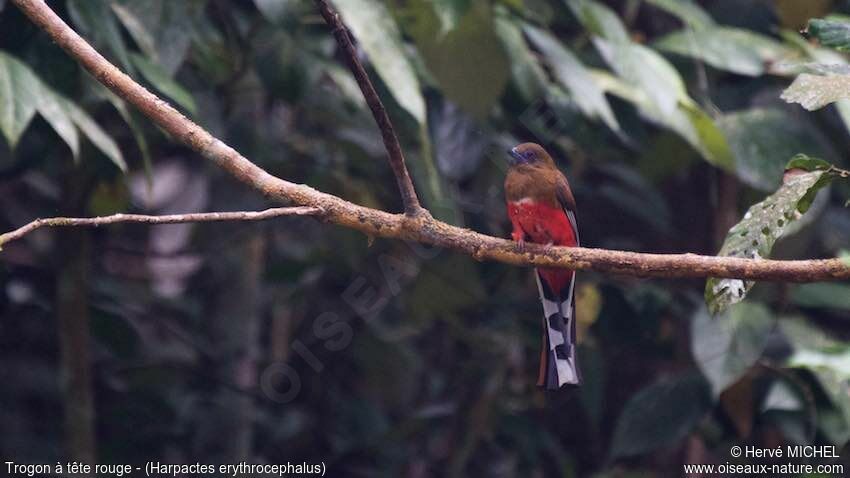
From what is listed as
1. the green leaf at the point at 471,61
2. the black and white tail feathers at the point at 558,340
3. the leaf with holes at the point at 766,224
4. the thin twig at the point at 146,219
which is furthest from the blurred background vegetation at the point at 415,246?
the thin twig at the point at 146,219

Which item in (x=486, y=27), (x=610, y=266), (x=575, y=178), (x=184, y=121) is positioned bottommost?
(x=610, y=266)

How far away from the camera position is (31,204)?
11.9 feet

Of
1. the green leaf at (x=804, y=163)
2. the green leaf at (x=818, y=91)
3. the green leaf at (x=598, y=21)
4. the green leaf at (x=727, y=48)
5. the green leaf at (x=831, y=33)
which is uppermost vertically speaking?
the green leaf at (x=727, y=48)

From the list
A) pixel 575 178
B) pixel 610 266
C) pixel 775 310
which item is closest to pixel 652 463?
pixel 775 310

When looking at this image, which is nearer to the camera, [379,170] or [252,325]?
[379,170]

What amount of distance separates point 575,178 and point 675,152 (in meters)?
0.56

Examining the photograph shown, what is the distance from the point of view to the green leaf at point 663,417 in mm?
2945

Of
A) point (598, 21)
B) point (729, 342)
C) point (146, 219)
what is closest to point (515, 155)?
point (598, 21)

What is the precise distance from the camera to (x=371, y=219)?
5.98ft

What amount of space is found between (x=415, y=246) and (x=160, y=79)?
1385mm

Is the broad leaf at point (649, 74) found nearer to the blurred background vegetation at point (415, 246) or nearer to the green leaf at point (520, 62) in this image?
the blurred background vegetation at point (415, 246)

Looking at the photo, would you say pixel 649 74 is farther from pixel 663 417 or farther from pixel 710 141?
pixel 663 417

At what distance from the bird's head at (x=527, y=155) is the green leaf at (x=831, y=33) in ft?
3.55

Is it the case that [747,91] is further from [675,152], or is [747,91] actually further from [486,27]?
[486,27]
